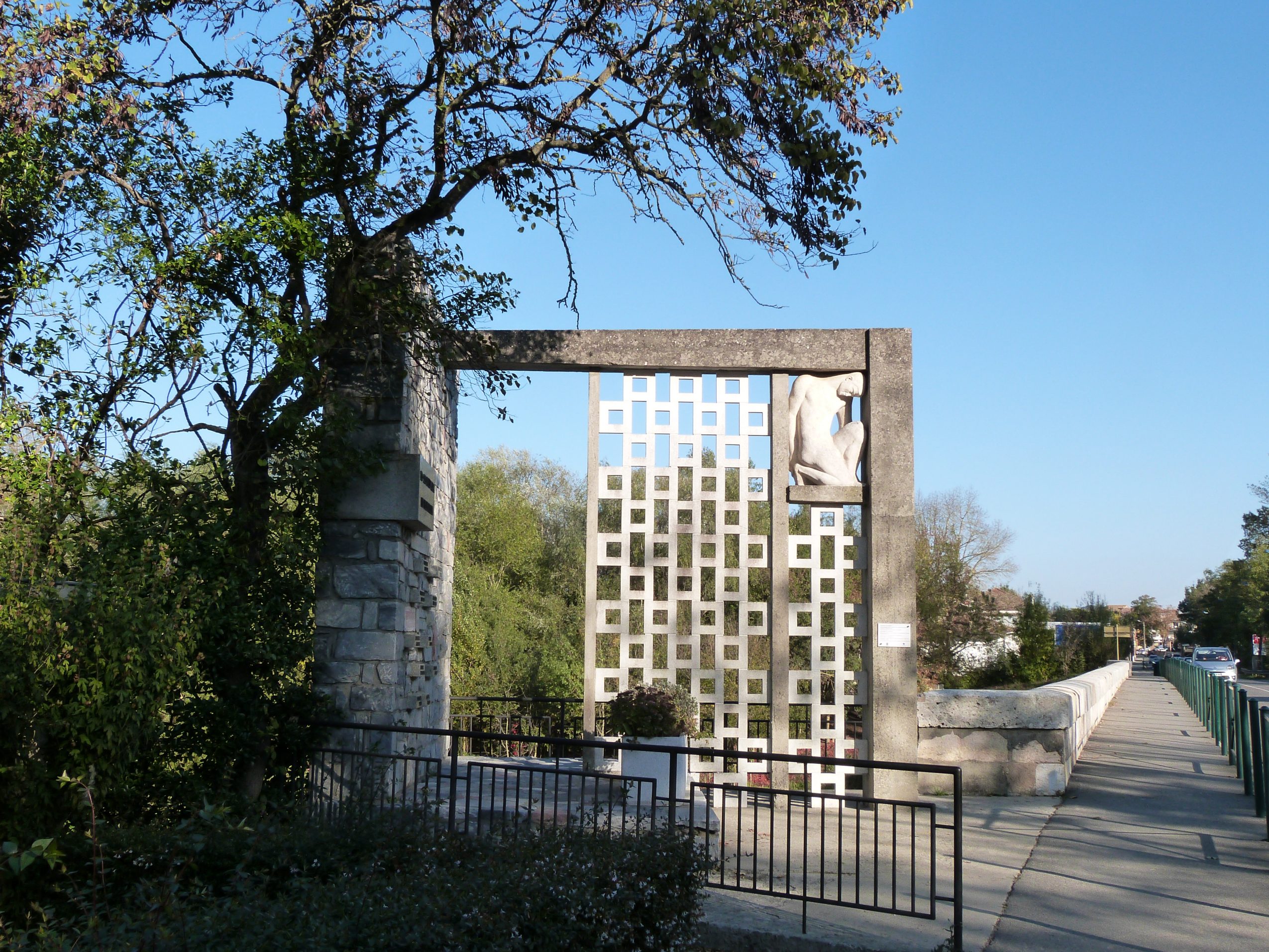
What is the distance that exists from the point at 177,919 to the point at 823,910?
338cm

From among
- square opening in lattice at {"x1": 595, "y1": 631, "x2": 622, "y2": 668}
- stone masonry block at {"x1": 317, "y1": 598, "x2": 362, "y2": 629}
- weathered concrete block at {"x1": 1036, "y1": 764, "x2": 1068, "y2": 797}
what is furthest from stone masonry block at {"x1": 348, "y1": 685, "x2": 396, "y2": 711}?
square opening in lattice at {"x1": 595, "y1": 631, "x2": 622, "y2": 668}

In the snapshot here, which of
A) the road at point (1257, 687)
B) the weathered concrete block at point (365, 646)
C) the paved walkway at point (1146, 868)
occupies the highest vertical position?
the weathered concrete block at point (365, 646)

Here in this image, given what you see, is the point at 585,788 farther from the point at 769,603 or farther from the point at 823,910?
the point at 823,910

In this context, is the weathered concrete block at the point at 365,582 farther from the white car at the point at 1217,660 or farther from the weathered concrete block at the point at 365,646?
the white car at the point at 1217,660

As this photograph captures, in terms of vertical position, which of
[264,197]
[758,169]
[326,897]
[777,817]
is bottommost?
[777,817]

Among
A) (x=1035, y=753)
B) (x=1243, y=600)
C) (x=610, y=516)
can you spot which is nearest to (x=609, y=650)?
(x=610, y=516)

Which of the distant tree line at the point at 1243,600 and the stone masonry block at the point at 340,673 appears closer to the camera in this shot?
the stone masonry block at the point at 340,673

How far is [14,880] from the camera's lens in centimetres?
432

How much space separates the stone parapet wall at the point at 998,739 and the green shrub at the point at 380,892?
5310 mm

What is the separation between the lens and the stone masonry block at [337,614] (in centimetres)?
654

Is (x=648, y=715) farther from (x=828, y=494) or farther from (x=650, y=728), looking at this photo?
(x=828, y=494)

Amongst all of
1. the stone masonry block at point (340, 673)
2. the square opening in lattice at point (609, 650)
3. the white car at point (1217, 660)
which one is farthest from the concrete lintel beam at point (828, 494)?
the white car at point (1217, 660)

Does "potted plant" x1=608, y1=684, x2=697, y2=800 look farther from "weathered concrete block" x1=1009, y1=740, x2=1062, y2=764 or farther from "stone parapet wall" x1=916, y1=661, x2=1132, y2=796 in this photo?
"weathered concrete block" x1=1009, y1=740, x2=1062, y2=764

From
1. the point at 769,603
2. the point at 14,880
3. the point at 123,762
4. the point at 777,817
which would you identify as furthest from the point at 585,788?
the point at 14,880
